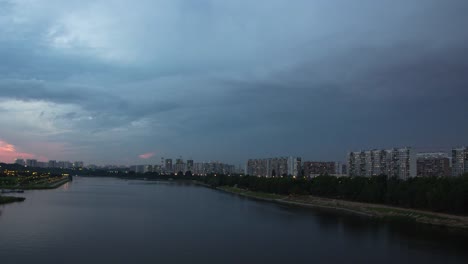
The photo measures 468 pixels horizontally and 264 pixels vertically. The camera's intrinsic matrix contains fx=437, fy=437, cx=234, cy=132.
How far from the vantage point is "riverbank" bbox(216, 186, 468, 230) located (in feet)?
57.9

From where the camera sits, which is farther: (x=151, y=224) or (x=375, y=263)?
(x=151, y=224)

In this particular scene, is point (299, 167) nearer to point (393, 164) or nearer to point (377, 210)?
point (393, 164)

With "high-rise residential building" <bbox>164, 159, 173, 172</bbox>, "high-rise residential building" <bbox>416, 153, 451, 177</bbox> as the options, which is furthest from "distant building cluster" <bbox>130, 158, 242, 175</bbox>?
"high-rise residential building" <bbox>416, 153, 451, 177</bbox>

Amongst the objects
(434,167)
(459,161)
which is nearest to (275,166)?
(434,167)

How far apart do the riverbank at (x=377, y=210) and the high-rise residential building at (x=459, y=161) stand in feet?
60.7

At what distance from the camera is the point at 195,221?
1778 cm

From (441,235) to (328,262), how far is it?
6452 millimetres

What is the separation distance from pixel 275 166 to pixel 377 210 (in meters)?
50.3

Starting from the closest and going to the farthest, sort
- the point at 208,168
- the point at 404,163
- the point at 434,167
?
the point at 404,163 → the point at 434,167 → the point at 208,168

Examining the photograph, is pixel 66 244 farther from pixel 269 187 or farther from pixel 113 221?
pixel 269 187

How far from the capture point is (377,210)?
22.0m

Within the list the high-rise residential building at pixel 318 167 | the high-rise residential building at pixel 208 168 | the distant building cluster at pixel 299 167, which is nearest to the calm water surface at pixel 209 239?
the distant building cluster at pixel 299 167

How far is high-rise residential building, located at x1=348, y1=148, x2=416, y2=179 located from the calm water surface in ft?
77.8

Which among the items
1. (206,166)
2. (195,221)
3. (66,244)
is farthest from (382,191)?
(206,166)
